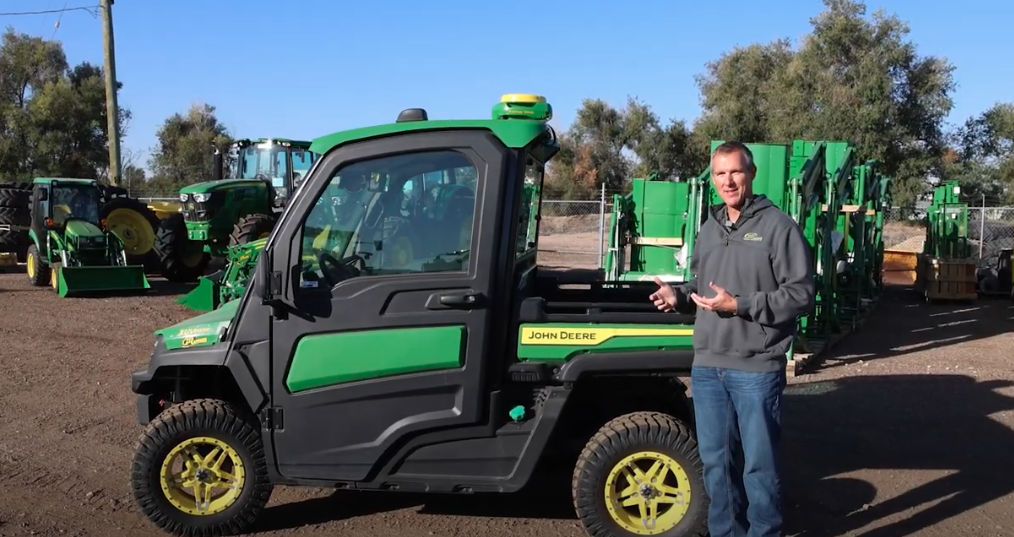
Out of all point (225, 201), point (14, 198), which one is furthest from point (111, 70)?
point (225, 201)

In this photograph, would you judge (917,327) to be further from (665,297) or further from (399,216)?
(399,216)

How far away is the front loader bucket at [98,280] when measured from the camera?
1395cm

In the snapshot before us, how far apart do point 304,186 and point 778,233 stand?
2.22 meters

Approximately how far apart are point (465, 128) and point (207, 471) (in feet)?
7.20

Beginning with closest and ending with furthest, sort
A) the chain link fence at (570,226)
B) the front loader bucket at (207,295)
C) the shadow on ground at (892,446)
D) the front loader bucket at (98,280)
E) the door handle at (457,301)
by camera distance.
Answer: the door handle at (457,301), the shadow on ground at (892,446), the front loader bucket at (207,295), the front loader bucket at (98,280), the chain link fence at (570,226)

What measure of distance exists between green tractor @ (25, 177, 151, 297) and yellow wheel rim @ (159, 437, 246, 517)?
437 inches

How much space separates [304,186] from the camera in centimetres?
410

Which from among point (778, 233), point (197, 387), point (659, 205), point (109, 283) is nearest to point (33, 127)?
point (109, 283)

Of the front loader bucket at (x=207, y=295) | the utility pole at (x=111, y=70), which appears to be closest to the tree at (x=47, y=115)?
the utility pole at (x=111, y=70)

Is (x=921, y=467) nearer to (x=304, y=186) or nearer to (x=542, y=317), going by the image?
(x=542, y=317)

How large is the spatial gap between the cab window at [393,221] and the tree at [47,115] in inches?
1409

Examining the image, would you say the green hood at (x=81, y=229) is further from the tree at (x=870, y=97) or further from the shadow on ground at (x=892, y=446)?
the tree at (x=870, y=97)

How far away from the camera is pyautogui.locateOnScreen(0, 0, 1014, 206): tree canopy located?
31.2 meters

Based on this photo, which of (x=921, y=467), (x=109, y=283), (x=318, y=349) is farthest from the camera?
(x=109, y=283)
